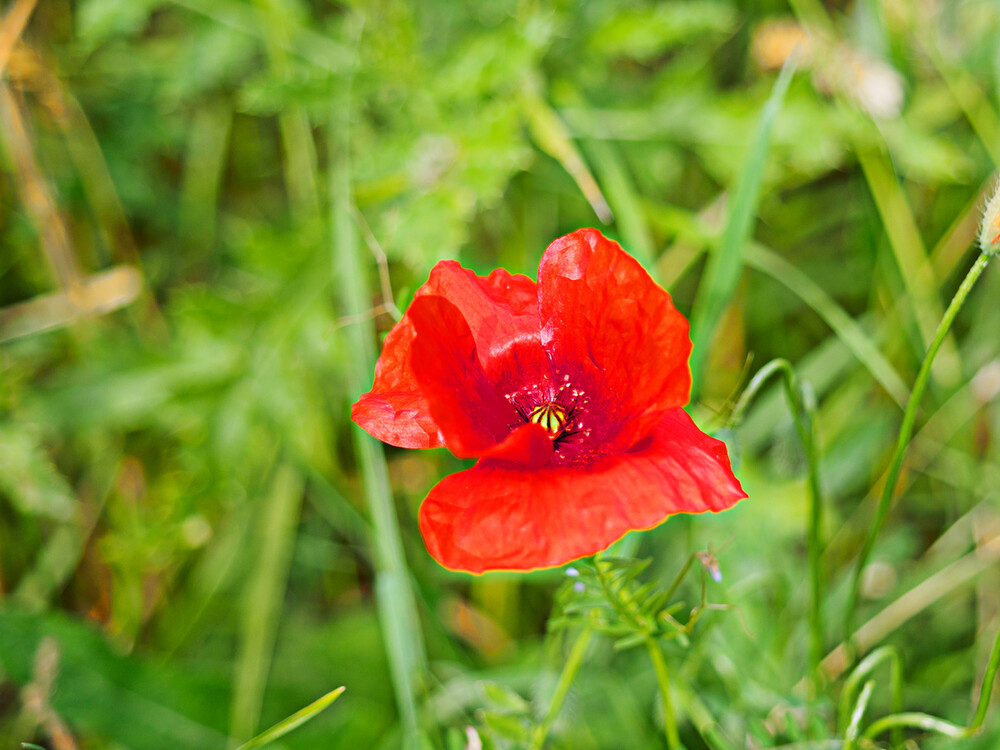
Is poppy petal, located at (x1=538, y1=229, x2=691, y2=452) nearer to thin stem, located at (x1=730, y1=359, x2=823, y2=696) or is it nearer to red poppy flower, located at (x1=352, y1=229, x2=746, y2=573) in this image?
red poppy flower, located at (x1=352, y1=229, x2=746, y2=573)

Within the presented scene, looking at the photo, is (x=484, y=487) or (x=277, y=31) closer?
(x=484, y=487)

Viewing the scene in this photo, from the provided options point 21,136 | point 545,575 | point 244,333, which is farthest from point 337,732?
point 21,136

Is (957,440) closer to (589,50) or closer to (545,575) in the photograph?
(545,575)

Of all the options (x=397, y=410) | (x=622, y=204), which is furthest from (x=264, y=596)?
(x=622, y=204)

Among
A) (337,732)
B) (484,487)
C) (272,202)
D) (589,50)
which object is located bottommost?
(337,732)

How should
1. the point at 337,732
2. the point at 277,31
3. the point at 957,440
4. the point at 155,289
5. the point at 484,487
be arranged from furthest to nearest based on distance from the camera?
the point at 155,289
the point at 957,440
the point at 277,31
the point at 337,732
the point at 484,487

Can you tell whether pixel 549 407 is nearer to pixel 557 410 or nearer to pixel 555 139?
pixel 557 410

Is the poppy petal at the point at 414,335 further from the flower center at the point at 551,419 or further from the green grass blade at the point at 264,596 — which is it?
the green grass blade at the point at 264,596
